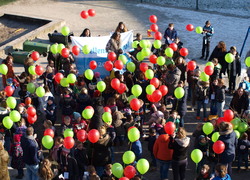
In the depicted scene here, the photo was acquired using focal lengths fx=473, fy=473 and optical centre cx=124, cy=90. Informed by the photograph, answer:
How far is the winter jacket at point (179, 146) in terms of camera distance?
929 centimetres

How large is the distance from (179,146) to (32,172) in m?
3.08

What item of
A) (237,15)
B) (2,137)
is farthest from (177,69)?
(237,15)

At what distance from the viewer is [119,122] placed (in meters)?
10.8

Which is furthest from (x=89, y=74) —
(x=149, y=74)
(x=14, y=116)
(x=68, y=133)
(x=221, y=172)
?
(x=221, y=172)

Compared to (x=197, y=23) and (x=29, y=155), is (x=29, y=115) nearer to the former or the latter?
(x=29, y=155)

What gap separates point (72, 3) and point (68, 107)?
11.3 metres

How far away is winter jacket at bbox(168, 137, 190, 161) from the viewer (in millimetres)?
9289

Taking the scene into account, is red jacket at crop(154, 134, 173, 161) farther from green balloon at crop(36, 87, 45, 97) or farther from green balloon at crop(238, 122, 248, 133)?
green balloon at crop(36, 87, 45, 97)

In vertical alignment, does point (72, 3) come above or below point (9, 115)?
above

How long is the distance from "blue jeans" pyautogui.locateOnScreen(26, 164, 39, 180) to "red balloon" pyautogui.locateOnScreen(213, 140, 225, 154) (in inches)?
142

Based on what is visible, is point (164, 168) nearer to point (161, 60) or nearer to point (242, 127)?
point (242, 127)

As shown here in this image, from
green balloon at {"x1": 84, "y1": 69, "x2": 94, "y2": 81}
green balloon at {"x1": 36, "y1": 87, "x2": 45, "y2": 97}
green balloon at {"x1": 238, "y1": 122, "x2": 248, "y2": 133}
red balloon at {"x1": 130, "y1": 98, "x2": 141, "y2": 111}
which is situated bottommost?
green balloon at {"x1": 238, "y1": 122, "x2": 248, "y2": 133}

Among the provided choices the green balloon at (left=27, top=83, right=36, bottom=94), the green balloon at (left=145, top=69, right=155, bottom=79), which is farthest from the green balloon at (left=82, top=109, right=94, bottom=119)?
the green balloon at (left=145, top=69, right=155, bottom=79)

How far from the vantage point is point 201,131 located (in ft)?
33.4
